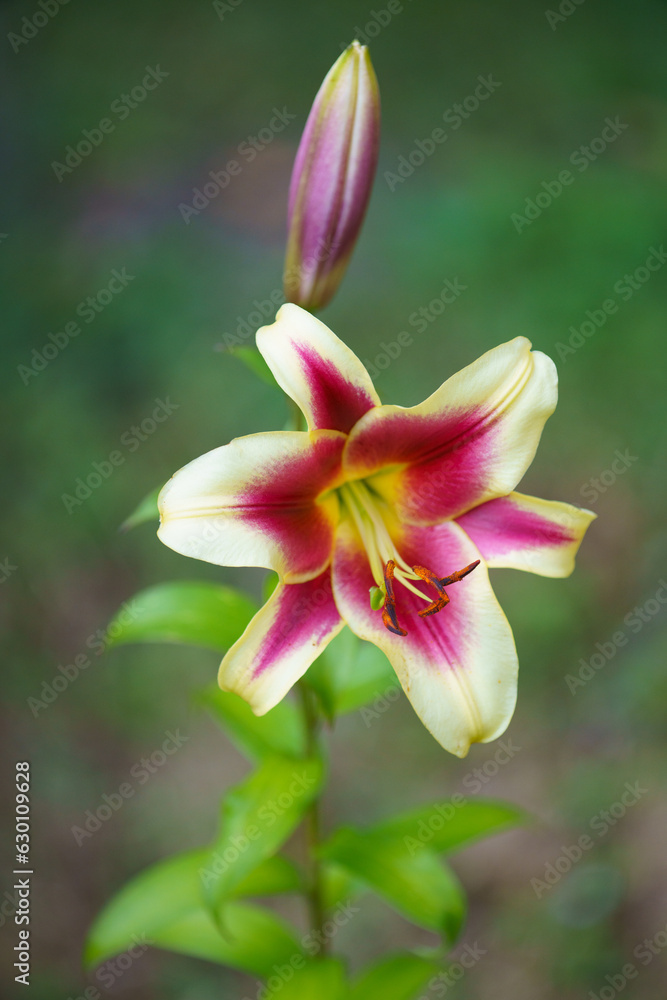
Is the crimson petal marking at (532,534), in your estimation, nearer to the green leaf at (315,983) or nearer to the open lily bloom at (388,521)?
the open lily bloom at (388,521)

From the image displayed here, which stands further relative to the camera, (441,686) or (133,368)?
(133,368)

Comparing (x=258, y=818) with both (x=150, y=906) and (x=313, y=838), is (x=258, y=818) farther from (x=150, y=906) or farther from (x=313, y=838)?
(x=150, y=906)

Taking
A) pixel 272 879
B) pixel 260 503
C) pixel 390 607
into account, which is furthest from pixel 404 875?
pixel 260 503

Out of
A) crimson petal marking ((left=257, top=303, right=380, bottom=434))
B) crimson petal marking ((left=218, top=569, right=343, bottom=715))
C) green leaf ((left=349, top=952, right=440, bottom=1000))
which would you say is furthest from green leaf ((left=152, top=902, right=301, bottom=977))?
crimson petal marking ((left=257, top=303, right=380, bottom=434))

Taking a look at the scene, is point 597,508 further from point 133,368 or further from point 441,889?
point 441,889

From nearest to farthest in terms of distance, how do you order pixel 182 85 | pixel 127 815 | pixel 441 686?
pixel 441 686
pixel 127 815
pixel 182 85

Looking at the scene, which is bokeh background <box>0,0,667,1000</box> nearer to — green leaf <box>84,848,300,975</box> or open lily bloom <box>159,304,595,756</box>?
green leaf <box>84,848,300,975</box>

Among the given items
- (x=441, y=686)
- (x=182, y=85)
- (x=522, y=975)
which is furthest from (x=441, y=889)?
(x=182, y=85)
